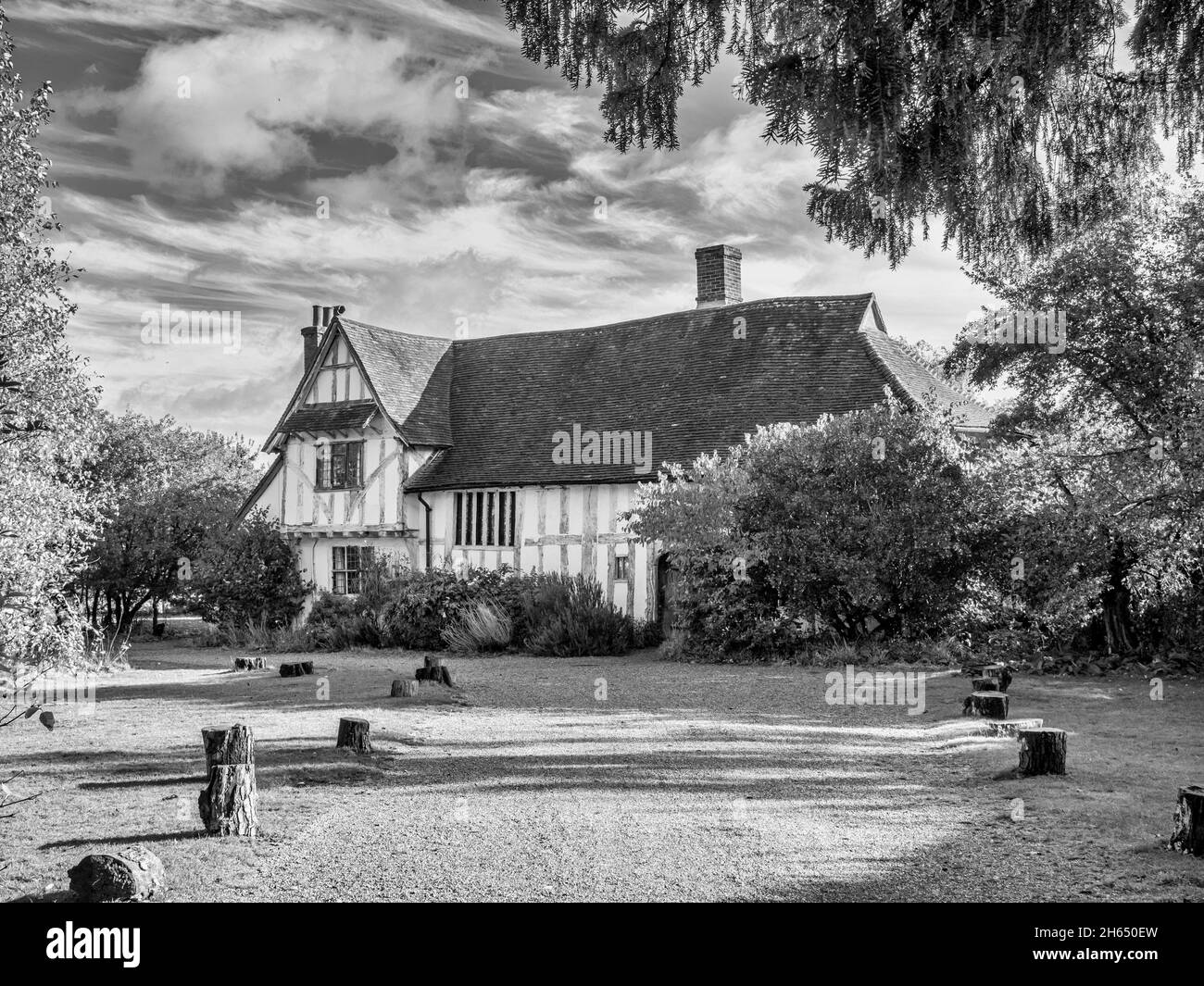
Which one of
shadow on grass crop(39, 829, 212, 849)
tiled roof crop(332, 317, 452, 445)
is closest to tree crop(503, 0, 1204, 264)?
shadow on grass crop(39, 829, 212, 849)

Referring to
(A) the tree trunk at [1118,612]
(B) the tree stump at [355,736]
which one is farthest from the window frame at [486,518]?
(B) the tree stump at [355,736]

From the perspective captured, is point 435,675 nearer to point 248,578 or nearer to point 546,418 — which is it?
point 546,418

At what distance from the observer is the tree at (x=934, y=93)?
486 centimetres

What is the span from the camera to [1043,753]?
860cm

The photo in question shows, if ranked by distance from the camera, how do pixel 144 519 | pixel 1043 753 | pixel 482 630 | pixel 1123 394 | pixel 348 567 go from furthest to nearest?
1. pixel 144 519
2. pixel 348 567
3. pixel 482 630
4. pixel 1123 394
5. pixel 1043 753

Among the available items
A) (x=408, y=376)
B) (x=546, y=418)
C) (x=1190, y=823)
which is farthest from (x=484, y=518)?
(x=1190, y=823)

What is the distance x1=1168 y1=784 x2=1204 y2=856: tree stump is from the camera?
6422 mm

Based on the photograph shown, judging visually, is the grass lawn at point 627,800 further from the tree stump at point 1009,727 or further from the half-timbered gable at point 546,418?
the half-timbered gable at point 546,418

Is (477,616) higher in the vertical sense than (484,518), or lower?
lower

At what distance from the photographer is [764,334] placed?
25891 millimetres

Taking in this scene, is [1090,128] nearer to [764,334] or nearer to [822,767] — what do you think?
[822,767]

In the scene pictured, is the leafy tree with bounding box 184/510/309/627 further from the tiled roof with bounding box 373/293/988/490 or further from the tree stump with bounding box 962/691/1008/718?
the tree stump with bounding box 962/691/1008/718

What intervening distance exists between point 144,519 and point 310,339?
7045 millimetres

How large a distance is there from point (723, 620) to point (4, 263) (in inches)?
475
